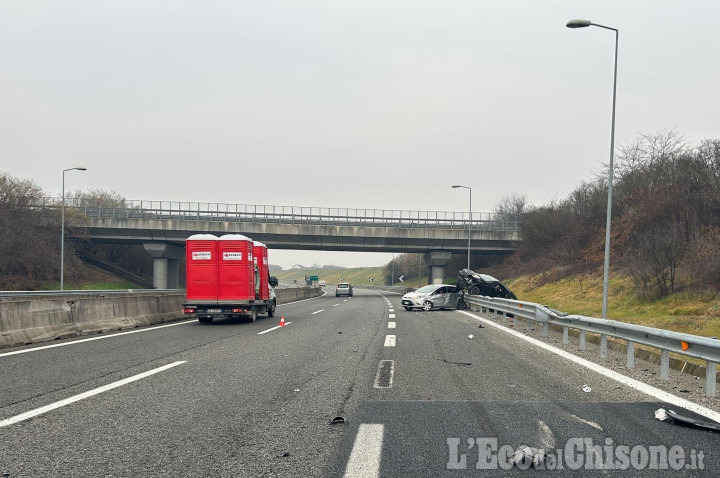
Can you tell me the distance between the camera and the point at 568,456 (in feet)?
14.7

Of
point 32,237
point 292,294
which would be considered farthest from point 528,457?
point 32,237

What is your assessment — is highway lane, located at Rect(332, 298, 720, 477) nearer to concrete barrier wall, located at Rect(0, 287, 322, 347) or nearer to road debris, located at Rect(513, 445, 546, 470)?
road debris, located at Rect(513, 445, 546, 470)

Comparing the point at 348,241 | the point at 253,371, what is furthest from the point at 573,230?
the point at 253,371

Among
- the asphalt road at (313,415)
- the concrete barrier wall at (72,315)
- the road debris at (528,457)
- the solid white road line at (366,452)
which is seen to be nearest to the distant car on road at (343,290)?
the concrete barrier wall at (72,315)

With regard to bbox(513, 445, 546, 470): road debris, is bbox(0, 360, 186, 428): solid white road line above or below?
below

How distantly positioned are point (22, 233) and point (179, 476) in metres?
47.6

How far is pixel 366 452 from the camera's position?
447cm

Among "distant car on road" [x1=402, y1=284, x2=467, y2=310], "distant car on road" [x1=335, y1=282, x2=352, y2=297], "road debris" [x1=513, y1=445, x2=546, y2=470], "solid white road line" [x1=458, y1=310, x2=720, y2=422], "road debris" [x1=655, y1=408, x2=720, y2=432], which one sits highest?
"road debris" [x1=513, y1=445, x2=546, y2=470]

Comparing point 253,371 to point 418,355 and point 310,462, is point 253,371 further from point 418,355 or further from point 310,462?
point 310,462

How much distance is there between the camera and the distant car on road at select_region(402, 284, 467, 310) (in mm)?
26969

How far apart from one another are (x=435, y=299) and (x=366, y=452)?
2307 centimetres

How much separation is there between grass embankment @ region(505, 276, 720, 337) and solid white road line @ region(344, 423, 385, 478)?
45.5 ft

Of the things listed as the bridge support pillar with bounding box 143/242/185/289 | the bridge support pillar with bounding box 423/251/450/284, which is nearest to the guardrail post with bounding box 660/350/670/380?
the bridge support pillar with bounding box 423/251/450/284

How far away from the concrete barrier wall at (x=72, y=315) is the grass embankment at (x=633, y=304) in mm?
15635
